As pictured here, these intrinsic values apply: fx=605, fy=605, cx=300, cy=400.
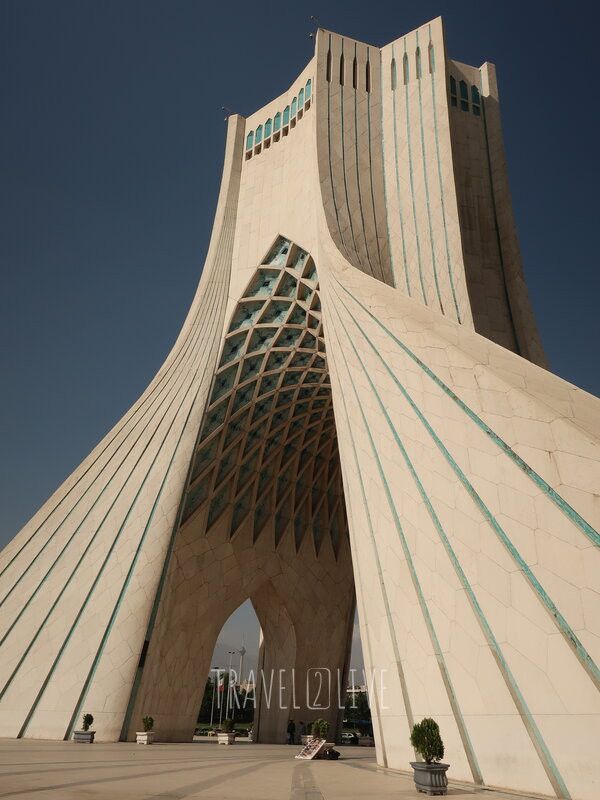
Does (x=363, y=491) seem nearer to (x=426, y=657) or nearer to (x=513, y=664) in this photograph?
(x=426, y=657)

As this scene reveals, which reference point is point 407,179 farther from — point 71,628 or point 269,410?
point 71,628

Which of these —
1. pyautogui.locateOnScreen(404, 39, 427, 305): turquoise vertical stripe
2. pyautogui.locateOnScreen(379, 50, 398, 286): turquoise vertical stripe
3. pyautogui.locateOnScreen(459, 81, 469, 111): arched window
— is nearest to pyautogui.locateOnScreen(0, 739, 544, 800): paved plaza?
pyautogui.locateOnScreen(404, 39, 427, 305): turquoise vertical stripe

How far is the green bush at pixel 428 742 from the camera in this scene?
15.9 ft

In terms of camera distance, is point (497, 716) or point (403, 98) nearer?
point (497, 716)

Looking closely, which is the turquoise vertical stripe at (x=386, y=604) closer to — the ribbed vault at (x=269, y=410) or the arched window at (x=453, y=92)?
the ribbed vault at (x=269, y=410)

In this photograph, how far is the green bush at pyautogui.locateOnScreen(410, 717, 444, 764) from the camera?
4.84 m

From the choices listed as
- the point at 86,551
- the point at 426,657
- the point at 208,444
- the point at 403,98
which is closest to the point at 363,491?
the point at 426,657

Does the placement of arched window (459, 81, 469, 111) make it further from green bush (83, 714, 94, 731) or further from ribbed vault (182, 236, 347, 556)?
green bush (83, 714, 94, 731)

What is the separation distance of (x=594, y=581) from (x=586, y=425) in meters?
1.42

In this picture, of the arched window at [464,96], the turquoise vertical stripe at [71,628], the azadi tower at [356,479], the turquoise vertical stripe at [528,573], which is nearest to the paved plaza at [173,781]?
the azadi tower at [356,479]

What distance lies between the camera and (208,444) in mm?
15539

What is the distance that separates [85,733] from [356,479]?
612 centimetres

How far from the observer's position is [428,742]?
4.86 metres

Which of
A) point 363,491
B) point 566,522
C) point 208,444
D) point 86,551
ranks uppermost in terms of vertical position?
point 208,444
